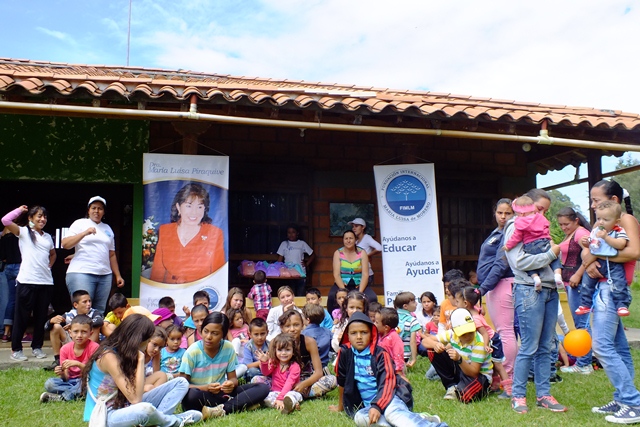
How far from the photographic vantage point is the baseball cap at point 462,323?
4660 mm

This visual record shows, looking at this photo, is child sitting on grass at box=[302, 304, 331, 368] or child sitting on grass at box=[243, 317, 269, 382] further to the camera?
child sitting on grass at box=[302, 304, 331, 368]

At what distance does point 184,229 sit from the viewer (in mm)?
6840

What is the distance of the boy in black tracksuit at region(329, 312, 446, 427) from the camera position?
404 centimetres

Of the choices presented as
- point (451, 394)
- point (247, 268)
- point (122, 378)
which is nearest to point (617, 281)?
point (451, 394)

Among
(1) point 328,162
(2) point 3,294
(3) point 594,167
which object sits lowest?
(2) point 3,294

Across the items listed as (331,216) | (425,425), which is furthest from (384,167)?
(425,425)

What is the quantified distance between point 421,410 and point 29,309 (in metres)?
4.09

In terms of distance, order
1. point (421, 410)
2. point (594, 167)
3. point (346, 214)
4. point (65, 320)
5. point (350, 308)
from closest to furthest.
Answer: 1. point (421, 410)
2. point (350, 308)
3. point (65, 320)
4. point (594, 167)
5. point (346, 214)

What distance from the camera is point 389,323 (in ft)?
17.2

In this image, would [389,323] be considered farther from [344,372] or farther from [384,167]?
[384,167]

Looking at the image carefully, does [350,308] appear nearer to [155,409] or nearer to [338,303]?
[338,303]

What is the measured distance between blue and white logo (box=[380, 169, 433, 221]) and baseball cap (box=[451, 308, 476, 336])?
2.91 m

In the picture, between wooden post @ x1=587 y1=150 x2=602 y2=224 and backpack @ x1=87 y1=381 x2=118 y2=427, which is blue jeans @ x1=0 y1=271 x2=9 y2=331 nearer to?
backpack @ x1=87 y1=381 x2=118 y2=427

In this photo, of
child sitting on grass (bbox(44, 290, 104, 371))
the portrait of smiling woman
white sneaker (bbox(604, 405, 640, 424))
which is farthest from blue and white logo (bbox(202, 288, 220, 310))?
white sneaker (bbox(604, 405, 640, 424))
